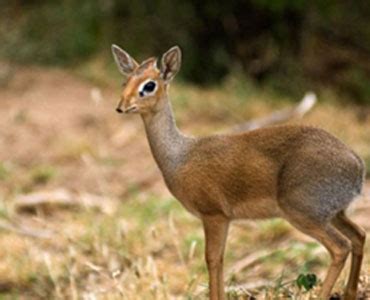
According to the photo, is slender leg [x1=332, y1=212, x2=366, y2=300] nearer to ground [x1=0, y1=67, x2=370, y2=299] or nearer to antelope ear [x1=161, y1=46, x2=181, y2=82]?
ground [x1=0, y1=67, x2=370, y2=299]

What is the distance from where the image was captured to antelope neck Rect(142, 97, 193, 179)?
4891mm

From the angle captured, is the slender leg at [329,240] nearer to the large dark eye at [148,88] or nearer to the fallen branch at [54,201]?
the large dark eye at [148,88]

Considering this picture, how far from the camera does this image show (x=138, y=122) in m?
11.1

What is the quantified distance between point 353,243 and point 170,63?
1.13m

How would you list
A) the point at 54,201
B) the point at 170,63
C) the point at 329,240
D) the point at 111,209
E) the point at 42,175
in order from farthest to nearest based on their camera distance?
the point at 42,175, the point at 54,201, the point at 111,209, the point at 170,63, the point at 329,240

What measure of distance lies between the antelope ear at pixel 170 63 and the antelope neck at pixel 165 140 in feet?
0.35

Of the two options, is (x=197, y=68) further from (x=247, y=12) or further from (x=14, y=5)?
(x=14, y=5)

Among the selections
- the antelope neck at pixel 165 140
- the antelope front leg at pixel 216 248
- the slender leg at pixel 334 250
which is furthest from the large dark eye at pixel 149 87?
the slender leg at pixel 334 250

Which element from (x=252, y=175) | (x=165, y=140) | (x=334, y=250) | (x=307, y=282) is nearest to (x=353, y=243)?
(x=334, y=250)

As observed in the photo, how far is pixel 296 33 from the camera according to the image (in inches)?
520

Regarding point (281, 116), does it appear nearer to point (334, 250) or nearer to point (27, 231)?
point (27, 231)

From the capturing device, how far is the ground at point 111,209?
20.7ft

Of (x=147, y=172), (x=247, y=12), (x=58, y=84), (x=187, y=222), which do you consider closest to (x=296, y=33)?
(x=247, y=12)

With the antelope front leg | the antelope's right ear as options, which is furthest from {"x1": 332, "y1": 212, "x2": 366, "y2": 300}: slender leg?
the antelope's right ear
